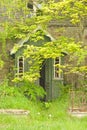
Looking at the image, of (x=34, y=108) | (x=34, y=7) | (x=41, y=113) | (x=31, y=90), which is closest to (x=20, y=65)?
(x=31, y=90)

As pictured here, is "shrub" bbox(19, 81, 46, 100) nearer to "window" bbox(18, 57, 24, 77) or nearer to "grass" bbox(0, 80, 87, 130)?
"grass" bbox(0, 80, 87, 130)

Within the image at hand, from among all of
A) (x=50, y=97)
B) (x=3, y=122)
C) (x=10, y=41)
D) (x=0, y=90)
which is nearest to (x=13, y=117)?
(x=3, y=122)

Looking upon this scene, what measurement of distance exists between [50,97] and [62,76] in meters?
1.42

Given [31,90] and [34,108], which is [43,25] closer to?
[31,90]

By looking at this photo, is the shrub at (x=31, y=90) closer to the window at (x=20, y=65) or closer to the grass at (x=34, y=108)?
the grass at (x=34, y=108)

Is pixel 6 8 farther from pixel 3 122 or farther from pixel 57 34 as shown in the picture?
pixel 3 122

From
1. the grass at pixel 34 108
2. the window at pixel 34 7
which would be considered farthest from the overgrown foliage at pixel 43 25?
the grass at pixel 34 108

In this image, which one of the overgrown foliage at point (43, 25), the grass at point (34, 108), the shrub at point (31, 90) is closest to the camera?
the grass at point (34, 108)

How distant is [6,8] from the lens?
2053cm

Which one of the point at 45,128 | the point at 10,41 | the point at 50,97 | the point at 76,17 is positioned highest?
the point at 76,17

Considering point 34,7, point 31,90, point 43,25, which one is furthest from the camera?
point 34,7

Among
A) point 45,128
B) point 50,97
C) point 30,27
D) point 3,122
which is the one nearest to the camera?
point 45,128

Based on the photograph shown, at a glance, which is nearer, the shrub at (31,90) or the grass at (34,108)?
the grass at (34,108)

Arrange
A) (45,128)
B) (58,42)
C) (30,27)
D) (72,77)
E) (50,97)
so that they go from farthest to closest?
1. (72,77)
2. (50,97)
3. (30,27)
4. (58,42)
5. (45,128)
